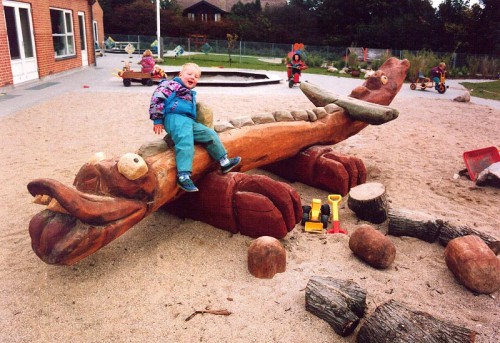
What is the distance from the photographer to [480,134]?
7754 millimetres

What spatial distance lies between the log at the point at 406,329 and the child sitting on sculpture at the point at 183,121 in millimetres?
1556

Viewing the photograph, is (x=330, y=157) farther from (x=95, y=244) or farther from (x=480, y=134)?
(x=480, y=134)

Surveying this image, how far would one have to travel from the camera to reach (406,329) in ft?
7.05

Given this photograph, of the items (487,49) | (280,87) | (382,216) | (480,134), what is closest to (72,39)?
(280,87)

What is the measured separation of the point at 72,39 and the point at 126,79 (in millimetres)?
5079

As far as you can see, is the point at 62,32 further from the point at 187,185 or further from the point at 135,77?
the point at 187,185

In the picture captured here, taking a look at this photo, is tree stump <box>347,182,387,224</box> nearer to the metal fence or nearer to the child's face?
the child's face

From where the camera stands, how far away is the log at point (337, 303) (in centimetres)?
238

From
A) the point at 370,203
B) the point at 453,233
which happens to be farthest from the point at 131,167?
the point at 453,233

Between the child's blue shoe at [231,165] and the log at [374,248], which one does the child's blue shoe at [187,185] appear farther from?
the log at [374,248]

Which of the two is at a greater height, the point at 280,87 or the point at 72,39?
the point at 72,39

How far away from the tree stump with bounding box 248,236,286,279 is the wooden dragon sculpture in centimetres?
34

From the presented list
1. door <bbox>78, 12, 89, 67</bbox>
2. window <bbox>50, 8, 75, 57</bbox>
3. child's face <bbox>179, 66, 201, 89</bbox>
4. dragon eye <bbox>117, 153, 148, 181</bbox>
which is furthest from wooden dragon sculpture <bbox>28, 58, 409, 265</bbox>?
door <bbox>78, 12, 89, 67</bbox>

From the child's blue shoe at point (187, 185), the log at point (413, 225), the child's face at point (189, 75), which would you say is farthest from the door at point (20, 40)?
the log at point (413, 225)
